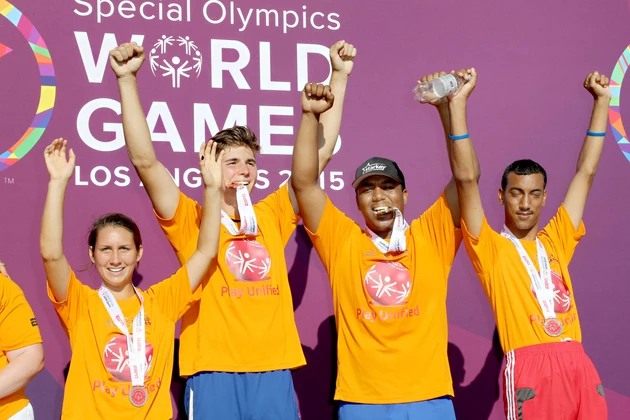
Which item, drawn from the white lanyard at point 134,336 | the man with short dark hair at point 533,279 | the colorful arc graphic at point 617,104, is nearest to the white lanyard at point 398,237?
the man with short dark hair at point 533,279

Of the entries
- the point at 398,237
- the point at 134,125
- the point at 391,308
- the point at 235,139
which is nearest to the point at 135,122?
the point at 134,125

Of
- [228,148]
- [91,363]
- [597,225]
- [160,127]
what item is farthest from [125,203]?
[597,225]

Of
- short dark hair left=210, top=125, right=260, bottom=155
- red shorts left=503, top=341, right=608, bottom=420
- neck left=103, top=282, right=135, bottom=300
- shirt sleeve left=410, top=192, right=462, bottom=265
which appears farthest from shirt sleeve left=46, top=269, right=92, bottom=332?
red shorts left=503, top=341, right=608, bottom=420

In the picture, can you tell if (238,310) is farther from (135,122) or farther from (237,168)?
(135,122)

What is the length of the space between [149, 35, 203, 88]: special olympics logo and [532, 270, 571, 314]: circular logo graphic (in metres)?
1.91

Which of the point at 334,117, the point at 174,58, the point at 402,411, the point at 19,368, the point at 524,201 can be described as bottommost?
the point at 402,411

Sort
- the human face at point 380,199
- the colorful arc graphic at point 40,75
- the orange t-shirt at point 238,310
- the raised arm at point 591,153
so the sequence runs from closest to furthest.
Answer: the orange t-shirt at point 238,310 → the human face at point 380,199 → the raised arm at point 591,153 → the colorful arc graphic at point 40,75

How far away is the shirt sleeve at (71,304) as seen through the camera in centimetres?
295

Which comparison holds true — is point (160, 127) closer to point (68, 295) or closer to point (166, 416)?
point (68, 295)

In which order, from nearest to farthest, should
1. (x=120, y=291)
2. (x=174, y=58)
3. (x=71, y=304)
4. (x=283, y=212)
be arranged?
(x=71, y=304) < (x=120, y=291) < (x=283, y=212) < (x=174, y=58)

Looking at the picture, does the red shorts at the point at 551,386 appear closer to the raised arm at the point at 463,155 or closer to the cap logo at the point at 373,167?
the raised arm at the point at 463,155

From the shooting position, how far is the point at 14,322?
9.48ft

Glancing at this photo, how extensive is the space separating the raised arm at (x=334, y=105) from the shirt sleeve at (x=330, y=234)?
23 centimetres

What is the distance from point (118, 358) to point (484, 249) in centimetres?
145
